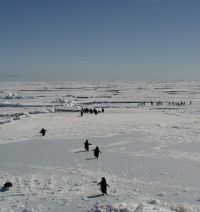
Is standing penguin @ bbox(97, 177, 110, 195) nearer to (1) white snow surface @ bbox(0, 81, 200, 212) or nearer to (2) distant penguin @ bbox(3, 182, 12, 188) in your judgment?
(1) white snow surface @ bbox(0, 81, 200, 212)

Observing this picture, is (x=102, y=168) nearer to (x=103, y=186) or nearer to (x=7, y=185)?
(x=103, y=186)

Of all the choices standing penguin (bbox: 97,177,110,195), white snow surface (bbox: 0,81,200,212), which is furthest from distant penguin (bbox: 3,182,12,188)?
standing penguin (bbox: 97,177,110,195)

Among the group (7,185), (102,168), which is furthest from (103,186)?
(102,168)

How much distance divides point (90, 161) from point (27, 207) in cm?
933

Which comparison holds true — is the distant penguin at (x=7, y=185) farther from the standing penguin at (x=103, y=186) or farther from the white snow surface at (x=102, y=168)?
the standing penguin at (x=103, y=186)

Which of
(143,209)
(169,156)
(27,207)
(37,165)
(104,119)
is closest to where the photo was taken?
(143,209)

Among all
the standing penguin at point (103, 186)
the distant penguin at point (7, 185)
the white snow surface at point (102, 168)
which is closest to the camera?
the white snow surface at point (102, 168)

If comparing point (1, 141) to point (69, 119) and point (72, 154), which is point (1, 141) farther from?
point (69, 119)

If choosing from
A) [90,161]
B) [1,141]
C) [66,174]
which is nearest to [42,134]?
[1,141]

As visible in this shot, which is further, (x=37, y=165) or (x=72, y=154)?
(x=72, y=154)

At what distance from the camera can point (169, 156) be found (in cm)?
2692

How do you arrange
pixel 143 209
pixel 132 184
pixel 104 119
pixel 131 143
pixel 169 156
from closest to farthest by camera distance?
pixel 143 209, pixel 132 184, pixel 169 156, pixel 131 143, pixel 104 119

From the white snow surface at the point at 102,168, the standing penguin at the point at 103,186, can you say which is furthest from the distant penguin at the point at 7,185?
the standing penguin at the point at 103,186

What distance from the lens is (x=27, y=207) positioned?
652 inches
